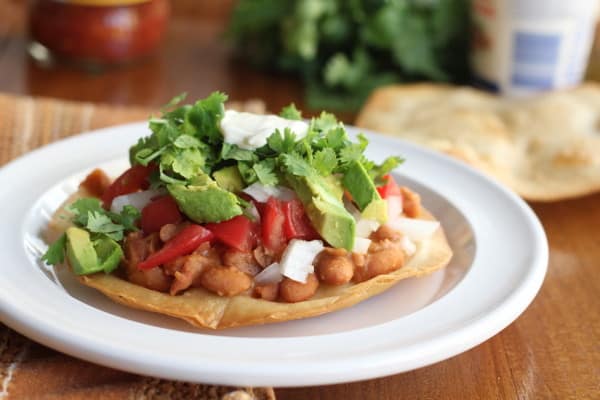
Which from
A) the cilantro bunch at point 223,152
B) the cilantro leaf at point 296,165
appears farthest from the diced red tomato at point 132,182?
the cilantro leaf at point 296,165

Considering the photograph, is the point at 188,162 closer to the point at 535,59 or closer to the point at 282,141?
the point at 282,141

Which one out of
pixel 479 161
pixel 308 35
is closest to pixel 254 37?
pixel 308 35

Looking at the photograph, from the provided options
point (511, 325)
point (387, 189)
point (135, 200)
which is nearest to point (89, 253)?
point (135, 200)

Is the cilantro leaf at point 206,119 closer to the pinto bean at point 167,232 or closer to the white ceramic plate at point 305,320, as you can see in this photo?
the pinto bean at point 167,232

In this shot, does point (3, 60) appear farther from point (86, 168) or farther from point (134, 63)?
point (86, 168)

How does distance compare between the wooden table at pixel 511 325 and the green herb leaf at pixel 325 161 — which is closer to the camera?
the wooden table at pixel 511 325
